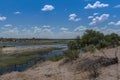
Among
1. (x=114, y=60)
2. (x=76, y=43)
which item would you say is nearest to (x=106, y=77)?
(x=114, y=60)

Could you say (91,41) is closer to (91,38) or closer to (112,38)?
(91,38)

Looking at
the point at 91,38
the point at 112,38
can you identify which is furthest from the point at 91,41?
the point at 112,38

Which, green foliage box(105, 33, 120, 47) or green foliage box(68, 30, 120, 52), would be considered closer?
green foliage box(68, 30, 120, 52)

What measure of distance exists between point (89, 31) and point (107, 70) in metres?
20.3

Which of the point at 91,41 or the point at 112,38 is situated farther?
the point at 112,38

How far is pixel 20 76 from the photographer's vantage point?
20500mm

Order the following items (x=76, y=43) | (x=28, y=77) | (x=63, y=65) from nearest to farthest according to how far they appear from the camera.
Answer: (x=28, y=77)
(x=63, y=65)
(x=76, y=43)

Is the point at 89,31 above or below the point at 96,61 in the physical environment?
above

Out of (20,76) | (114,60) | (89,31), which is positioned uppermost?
(89,31)

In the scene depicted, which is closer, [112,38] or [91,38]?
[91,38]

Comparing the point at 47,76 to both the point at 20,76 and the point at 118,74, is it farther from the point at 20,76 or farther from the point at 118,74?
the point at 118,74

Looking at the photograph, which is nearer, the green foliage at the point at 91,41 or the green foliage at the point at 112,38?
the green foliage at the point at 91,41

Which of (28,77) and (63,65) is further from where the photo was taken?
(63,65)

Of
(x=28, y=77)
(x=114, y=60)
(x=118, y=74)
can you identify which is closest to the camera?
(x=118, y=74)
